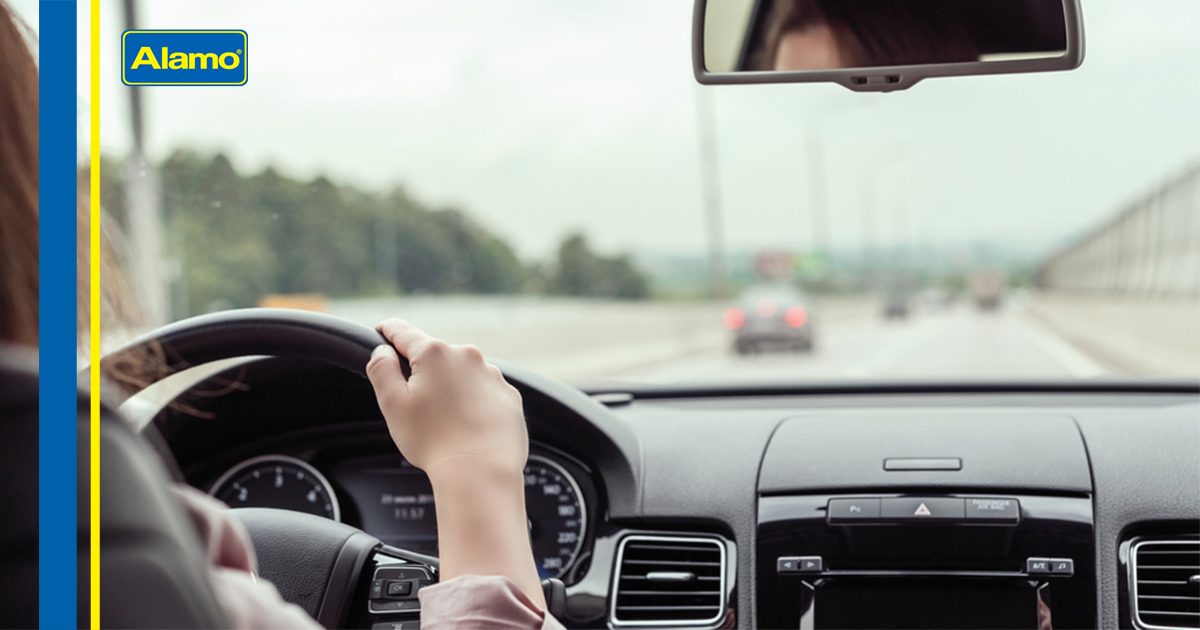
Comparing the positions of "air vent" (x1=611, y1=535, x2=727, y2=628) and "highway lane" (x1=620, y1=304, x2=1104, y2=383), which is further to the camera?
"highway lane" (x1=620, y1=304, x2=1104, y2=383)

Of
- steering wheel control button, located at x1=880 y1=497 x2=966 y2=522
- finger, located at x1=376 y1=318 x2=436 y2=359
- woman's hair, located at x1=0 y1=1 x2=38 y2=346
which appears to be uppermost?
woman's hair, located at x1=0 y1=1 x2=38 y2=346

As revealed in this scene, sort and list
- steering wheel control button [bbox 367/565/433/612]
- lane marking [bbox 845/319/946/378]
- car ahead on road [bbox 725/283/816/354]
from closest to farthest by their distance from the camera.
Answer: steering wheel control button [bbox 367/565/433/612] → lane marking [bbox 845/319/946/378] → car ahead on road [bbox 725/283/816/354]

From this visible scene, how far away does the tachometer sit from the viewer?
315cm

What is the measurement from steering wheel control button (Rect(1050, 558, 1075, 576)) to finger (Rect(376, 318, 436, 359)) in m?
1.73

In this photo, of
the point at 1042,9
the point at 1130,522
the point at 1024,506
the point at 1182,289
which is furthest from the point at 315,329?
the point at 1182,289

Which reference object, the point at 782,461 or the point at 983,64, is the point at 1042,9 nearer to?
the point at 983,64

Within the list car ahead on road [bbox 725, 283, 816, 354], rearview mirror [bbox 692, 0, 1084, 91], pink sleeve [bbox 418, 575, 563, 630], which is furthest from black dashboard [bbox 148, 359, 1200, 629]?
car ahead on road [bbox 725, 283, 816, 354]

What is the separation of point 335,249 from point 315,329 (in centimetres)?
301

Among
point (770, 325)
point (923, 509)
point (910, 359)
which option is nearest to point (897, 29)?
point (923, 509)

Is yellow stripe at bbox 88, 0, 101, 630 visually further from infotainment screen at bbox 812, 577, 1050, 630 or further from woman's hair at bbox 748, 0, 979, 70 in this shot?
infotainment screen at bbox 812, 577, 1050, 630

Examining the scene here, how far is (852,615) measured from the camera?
2986 mm

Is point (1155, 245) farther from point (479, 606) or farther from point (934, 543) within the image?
point (479, 606)

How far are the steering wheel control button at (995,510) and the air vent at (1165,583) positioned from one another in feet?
0.89

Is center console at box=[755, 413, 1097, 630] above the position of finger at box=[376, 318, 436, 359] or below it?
below
